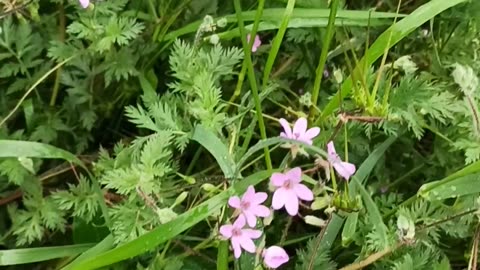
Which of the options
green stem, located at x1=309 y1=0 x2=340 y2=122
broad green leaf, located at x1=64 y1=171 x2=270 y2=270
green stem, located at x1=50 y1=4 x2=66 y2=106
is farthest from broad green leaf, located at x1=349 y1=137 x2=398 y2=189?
green stem, located at x1=50 y1=4 x2=66 y2=106

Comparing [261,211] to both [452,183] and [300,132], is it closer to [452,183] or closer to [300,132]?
[300,132]

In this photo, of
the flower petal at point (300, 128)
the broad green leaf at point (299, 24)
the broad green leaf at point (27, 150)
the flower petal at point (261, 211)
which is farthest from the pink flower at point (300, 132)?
the broad green leaf at point (27, 150)

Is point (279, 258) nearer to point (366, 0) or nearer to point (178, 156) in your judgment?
point (178, 156)

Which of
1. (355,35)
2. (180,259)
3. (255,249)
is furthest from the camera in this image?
(355,35)

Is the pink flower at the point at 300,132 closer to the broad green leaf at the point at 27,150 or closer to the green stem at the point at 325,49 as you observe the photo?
the green stem at the point at 325,49

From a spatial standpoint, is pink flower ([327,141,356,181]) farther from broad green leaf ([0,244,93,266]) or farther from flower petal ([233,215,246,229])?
broad green leaf ([0,244,93,266])

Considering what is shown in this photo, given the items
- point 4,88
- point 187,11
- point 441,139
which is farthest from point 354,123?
point 4,88
